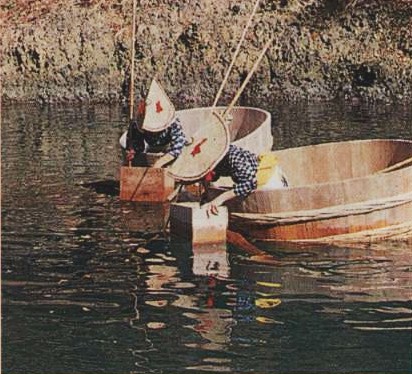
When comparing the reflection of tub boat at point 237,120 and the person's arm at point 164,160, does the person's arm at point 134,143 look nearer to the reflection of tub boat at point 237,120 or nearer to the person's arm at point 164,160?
the person's arm at point 164,160

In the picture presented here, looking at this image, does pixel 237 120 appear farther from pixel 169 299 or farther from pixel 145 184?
pixel 169 299

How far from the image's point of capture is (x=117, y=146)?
69.1 feet

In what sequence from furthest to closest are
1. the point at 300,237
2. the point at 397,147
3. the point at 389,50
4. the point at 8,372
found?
the point at 389,50 < the point at 397,147 < the point at 300,237 < the point at 8,372

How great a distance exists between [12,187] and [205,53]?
48.6 feet

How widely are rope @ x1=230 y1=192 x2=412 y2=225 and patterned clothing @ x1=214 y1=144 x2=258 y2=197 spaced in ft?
1.36

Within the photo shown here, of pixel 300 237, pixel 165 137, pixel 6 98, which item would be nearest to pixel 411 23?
pixel 6 98

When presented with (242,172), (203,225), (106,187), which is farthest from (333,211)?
(106,187)

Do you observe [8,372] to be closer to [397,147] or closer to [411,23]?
[397,147]

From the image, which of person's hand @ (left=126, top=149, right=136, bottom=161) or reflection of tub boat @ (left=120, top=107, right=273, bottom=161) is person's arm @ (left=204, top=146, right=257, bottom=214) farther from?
reflection of tub boat @ (left=120, top=107, right=273, bottom=161)

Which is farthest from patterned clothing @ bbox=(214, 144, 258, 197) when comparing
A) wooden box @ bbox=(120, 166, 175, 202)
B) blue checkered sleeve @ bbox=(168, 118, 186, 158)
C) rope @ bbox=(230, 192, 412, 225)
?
blue checkered sleeve @ bbox=(168, 118, 186, 158)

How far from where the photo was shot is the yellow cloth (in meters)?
12.5

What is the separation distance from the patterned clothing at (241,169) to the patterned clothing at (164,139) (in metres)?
3.07

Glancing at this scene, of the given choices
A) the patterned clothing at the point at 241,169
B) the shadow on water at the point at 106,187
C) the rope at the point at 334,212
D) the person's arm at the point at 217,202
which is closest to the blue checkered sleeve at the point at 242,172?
the patterned clothing at the point at 241,169

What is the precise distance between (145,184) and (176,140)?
2.57ft
